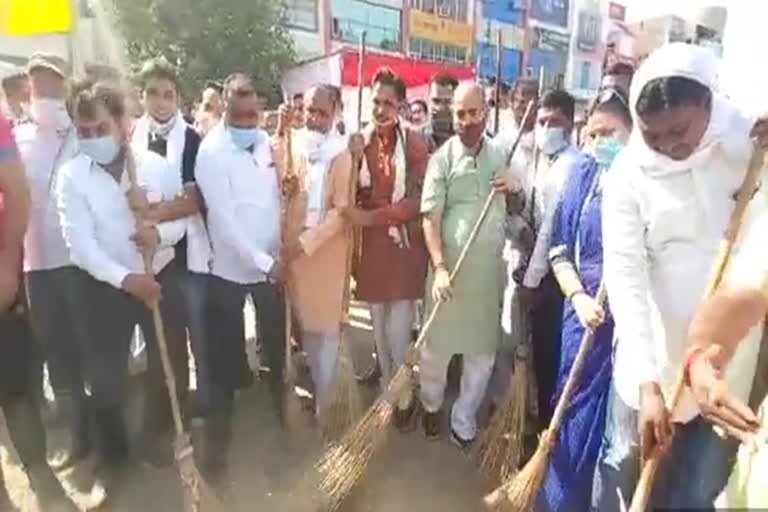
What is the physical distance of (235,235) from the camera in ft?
11.4

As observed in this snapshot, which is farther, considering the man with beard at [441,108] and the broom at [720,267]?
the man with beard at [441,108]

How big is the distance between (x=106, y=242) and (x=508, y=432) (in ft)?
5.88

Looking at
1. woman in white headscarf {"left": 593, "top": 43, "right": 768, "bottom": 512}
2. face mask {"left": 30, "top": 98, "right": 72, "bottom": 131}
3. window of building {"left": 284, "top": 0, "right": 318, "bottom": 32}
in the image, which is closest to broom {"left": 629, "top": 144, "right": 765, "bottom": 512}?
woman in white headscarf {"left": 593, "top": 43, "right": 768, "bottom": 512}

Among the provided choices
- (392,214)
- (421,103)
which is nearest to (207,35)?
(421,103)

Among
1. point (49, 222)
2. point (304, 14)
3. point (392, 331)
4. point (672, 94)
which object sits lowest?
point (392, 331)

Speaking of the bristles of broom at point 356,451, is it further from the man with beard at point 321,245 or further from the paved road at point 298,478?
the man with beard at point 321,245

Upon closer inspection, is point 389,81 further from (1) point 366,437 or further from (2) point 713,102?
(2) point 713,102

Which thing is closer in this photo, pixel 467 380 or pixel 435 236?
pixel 435 236

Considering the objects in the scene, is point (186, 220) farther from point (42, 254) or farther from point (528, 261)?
point (528, 261)

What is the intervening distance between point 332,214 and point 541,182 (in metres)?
0.95

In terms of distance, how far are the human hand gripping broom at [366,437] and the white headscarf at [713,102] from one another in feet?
4.36

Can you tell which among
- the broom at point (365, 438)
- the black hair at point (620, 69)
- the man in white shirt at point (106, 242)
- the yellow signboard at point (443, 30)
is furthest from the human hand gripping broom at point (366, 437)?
the yellow signboard at point (443, 30)

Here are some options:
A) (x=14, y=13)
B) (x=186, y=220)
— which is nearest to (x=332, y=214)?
(x=186, y=220)

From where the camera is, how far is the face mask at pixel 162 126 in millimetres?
3779
